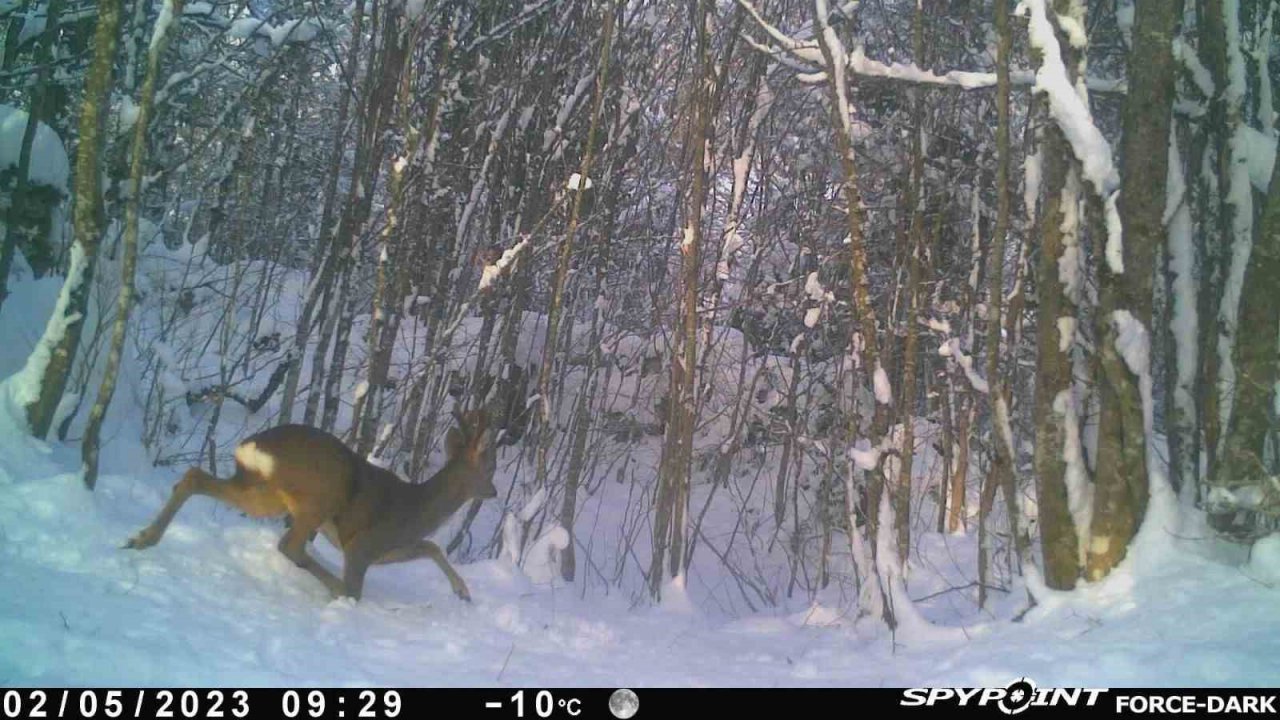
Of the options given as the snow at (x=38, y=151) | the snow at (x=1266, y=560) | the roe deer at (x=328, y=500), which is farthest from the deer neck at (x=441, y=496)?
the snow at (x=38, y=151)

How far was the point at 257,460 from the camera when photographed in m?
6.50

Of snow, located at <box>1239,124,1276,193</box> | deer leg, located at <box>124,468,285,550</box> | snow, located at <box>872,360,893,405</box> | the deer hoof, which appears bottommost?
the deer hoof

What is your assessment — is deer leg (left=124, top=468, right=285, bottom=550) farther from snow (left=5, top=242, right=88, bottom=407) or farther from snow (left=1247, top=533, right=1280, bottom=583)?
snow (left=1247, top=533, right=1280, bottom=583)

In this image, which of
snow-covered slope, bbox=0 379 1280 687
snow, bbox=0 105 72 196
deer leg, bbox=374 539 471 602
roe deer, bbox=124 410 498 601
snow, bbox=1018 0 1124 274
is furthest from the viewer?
snow, bbox=0 105 72 196

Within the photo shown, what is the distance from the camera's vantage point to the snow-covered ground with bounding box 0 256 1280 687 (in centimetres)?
452

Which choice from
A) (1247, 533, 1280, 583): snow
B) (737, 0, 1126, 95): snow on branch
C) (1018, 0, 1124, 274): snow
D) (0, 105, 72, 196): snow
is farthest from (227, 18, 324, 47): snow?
(1247, 533, 1280, 583): snow

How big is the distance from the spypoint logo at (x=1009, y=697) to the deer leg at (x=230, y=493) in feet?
13.4

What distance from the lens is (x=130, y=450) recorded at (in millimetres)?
9492

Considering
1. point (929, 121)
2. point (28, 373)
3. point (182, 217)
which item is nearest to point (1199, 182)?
point (929, 121)

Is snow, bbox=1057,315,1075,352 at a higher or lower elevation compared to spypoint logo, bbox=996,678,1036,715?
higher

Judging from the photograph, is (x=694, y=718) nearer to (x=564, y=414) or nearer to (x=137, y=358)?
(x=137, y=358)

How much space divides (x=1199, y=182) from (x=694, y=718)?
525 centimetres

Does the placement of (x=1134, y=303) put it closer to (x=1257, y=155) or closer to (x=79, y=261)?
(x=1257, y=155)

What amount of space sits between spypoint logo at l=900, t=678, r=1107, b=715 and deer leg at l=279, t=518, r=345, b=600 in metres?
3.73
